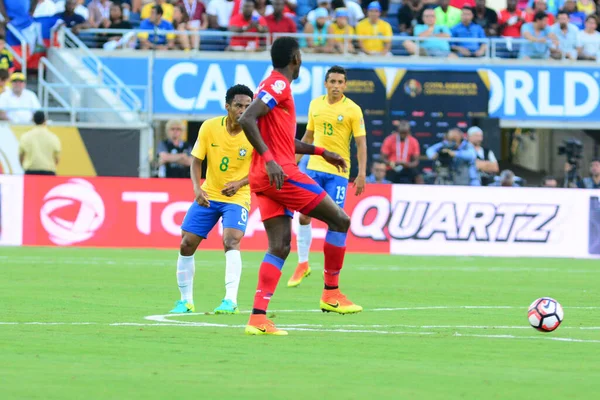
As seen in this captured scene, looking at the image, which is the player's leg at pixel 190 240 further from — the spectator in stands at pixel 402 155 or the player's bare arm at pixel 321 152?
the spectator in stands at pixel 402 155

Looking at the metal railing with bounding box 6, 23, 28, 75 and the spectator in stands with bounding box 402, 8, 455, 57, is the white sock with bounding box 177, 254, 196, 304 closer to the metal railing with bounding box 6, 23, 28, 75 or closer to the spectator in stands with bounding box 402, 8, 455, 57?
the metal railing with bounding box 6, 23, 28, 75

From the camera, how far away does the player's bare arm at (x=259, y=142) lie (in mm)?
9703

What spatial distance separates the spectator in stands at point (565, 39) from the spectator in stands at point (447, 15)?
2.22 m

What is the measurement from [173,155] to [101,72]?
3.71 metres

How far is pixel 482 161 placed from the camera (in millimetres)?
25391

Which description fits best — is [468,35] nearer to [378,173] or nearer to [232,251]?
[378,173]

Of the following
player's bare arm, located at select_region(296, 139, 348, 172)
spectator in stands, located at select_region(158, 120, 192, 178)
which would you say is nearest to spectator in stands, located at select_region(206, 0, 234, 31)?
spectator in stands, located at select_region(158, 120, 192, 178)

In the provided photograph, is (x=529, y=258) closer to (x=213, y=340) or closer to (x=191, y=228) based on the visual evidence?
(x=191, y=228)

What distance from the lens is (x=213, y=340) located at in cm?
958

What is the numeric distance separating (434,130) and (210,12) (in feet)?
19.2

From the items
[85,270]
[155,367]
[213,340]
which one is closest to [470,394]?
[155,367]

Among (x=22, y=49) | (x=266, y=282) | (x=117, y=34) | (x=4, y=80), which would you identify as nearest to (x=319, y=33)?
(x=117, y=34)

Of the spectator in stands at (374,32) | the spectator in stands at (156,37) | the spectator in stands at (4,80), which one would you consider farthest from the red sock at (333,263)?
the spectator in stands at (374,32)

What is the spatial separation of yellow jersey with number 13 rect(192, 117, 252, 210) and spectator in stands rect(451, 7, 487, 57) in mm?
17292
